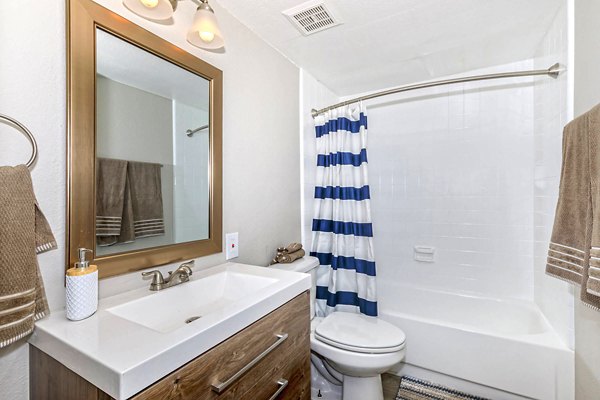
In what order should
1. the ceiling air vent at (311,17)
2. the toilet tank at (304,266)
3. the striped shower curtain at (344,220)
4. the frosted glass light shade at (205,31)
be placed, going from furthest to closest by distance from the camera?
the striped shower curtain at (344,220)
the toilet tank at (304,266)
the ceiling air vent at (311,17)
the frosted glass light shade at (205,31)

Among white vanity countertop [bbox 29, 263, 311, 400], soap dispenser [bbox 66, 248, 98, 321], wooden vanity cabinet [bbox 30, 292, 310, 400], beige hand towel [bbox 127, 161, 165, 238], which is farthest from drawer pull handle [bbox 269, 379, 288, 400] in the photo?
beige hand towel [bbox 127, 161, 165, 238]

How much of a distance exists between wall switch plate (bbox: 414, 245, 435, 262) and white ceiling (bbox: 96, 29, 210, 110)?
2.04 meters

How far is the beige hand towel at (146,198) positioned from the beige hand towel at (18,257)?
13.4 inches

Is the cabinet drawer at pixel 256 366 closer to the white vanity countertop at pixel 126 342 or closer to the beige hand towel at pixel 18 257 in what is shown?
the white vanity countertop at pixel 126 342

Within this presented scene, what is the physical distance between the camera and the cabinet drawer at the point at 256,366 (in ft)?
2.07

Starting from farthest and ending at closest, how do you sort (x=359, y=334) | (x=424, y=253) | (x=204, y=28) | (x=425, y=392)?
1. (x=424, y=253)
2. (x=425, y=392)
3. (x=359, y=334)
4. (x=204, y=28)

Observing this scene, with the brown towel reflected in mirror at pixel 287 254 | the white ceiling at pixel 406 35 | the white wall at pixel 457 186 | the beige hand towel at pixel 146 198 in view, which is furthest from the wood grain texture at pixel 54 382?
the white wall at pixel 457 186

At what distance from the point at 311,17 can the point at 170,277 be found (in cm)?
146

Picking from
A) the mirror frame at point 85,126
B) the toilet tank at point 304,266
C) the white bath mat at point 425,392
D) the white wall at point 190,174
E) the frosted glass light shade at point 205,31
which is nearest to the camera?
the mirror frame at point 85,126

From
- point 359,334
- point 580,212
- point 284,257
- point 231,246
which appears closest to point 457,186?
point 580,212

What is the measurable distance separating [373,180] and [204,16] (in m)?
1.97

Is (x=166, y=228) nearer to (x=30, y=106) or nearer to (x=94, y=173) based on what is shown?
(x=94, y=173)

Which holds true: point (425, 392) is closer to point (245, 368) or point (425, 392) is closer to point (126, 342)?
point (245, 368)

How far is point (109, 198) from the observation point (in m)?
0.96
